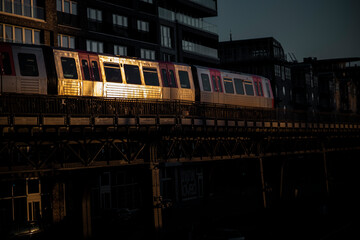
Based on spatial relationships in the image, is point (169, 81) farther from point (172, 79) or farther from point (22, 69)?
point (22, 69)

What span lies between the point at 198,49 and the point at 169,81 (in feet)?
112

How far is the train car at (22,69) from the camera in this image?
2842 cm

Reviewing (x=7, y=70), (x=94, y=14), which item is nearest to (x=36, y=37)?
(x=94, y=14)

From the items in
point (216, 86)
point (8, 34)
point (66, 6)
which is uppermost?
point (66, 6)

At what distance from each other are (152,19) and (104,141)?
35193 millimetres

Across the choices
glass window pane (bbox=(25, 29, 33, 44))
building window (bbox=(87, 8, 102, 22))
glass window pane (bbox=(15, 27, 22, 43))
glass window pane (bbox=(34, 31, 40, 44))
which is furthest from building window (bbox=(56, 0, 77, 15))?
glass window pane (bbox=(15, 27, 22, 43))

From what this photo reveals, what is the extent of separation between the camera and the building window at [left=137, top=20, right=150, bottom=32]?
59188 millimetres

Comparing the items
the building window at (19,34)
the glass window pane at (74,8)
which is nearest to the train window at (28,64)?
the building window at (19,34)

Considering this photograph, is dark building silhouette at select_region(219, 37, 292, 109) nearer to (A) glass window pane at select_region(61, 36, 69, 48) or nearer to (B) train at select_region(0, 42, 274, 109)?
(B) train at select_region(0, 42, 274, 109)

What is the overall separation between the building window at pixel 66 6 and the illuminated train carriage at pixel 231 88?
51.7ft

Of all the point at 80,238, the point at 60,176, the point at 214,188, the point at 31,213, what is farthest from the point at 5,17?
the point at 214,188

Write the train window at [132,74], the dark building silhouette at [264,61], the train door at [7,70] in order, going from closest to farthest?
the train door at [7,70] < the train window at [132,74] < the dark building silhouette at [264,61]

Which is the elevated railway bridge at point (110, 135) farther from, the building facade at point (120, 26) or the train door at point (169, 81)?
the building facade at point (120, 26)

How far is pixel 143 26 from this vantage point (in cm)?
5991
